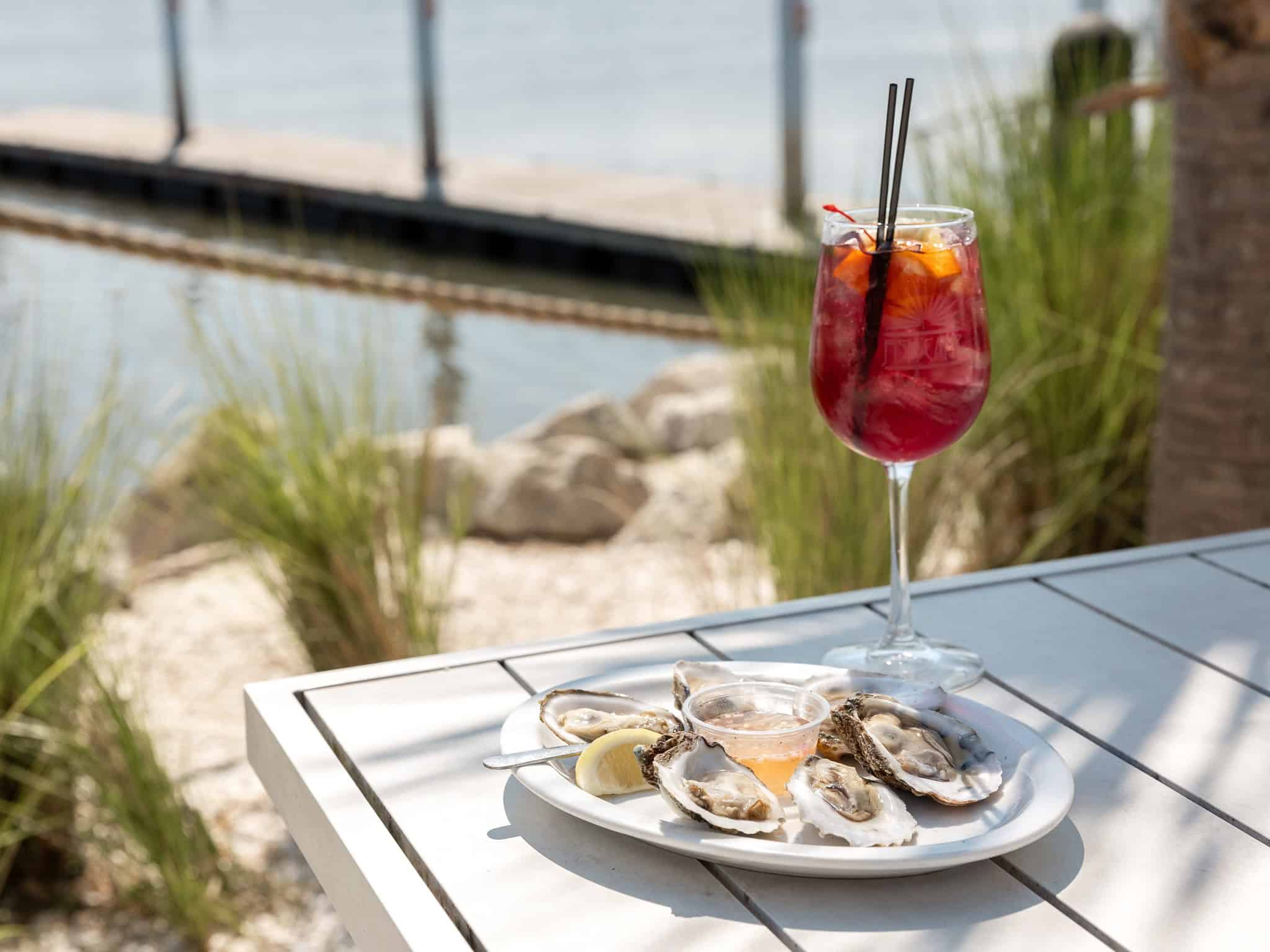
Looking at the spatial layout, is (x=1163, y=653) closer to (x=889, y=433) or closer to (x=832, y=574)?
(x=889, y=433)

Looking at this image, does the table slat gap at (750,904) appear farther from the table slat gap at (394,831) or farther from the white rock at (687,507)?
the white rock at (687,507)

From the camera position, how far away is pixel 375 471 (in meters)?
2.46

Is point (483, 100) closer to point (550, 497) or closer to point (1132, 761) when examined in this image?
point (550, 497)

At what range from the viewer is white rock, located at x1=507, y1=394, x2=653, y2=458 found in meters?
4.86

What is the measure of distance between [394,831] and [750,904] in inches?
8.3

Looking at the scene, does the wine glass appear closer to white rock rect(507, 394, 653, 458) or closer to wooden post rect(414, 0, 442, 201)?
white rock rect(507, 394, 653, 458)

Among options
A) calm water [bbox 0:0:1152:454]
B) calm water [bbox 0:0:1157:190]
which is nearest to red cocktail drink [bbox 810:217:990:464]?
calm water [bbox 0:0:1152:454]

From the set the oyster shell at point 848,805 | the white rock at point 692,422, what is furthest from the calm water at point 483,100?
the oyster shell at point 848,805

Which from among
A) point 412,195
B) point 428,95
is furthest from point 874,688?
point 428,95

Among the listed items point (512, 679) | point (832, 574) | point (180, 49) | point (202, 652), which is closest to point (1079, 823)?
point (512, 679)

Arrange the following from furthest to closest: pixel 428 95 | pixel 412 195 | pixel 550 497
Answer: pixel 428 95 → pixel 412 195 → pixel 550 497

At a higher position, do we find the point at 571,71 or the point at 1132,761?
the point at 571,71

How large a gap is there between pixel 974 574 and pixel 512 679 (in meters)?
0.43

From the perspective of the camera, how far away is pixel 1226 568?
1.23 meters
